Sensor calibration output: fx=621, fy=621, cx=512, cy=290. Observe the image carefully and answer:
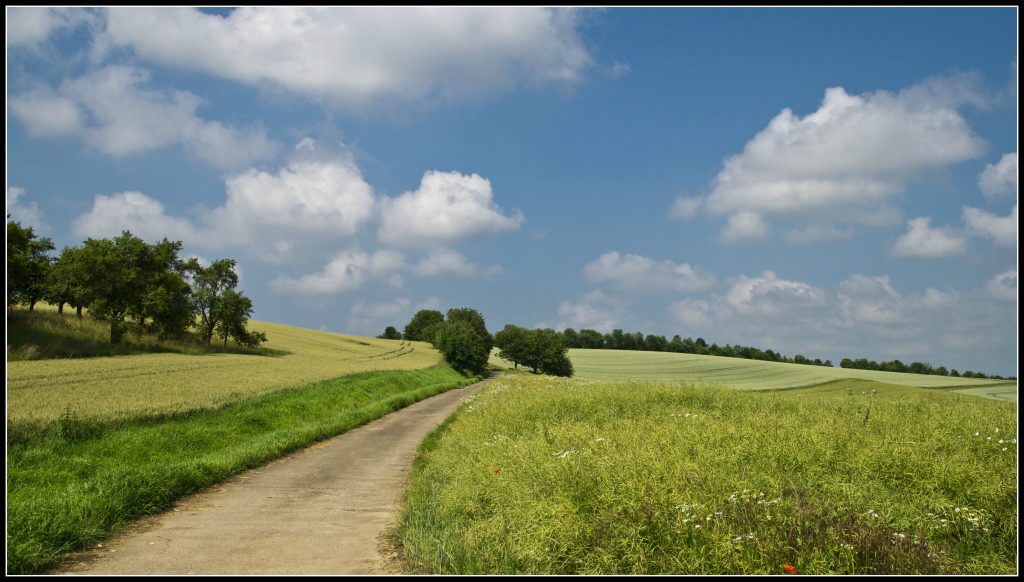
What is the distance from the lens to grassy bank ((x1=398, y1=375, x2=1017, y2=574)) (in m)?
5.73

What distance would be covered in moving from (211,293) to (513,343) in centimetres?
6276

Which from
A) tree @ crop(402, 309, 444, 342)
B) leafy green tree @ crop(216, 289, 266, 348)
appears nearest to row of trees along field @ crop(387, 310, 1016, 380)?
tree @ crop(402, 309, 444, 342)

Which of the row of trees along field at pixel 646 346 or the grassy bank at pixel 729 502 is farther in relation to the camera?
the row of trees along field at pixel 646 346

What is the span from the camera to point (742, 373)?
68312 mm

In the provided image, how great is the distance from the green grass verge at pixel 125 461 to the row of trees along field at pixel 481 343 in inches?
2452

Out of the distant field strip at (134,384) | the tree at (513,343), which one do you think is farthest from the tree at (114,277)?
the tree at (513,343)

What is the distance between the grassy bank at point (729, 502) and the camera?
5.73 metres

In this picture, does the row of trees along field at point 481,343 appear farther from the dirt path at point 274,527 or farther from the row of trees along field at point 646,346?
the dirt path at point 274,527

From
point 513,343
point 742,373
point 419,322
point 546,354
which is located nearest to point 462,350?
point 546,354

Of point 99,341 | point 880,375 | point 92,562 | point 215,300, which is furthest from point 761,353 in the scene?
point 92,562

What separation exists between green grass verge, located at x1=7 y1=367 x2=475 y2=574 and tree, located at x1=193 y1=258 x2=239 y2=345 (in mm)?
43585

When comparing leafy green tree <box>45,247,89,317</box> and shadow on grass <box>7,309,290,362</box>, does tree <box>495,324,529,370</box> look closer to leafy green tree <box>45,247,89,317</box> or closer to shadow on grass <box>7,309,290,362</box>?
shadow on grass <box>7,309,290,362</box>

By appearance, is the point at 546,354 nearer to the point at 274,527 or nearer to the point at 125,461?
the point at 125,461

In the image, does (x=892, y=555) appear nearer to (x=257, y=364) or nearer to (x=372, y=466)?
(x=372, y=466)
